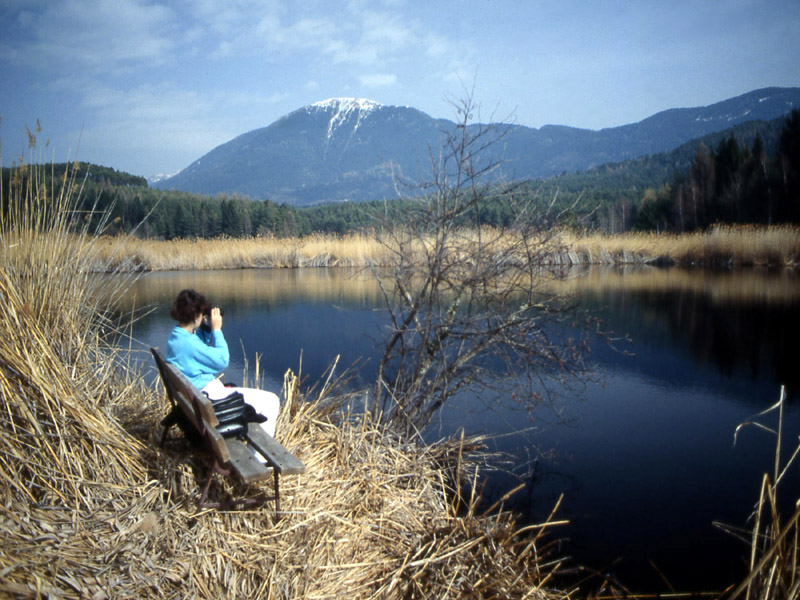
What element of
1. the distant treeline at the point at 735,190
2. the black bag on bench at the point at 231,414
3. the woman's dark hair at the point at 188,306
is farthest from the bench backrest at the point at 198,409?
Result: the distant treeline at the point at 735,190

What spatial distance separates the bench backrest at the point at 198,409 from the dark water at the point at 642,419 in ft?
6.50

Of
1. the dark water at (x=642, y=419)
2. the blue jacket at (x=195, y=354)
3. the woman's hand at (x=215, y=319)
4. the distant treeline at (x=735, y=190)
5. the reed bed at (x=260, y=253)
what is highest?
the distant treeline at (x=735, y=190)

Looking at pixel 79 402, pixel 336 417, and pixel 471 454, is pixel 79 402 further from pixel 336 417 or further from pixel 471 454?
pixel 471 454

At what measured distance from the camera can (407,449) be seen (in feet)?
13.6

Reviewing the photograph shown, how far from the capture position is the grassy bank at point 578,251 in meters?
18.1

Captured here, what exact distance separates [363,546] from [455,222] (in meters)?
2.76

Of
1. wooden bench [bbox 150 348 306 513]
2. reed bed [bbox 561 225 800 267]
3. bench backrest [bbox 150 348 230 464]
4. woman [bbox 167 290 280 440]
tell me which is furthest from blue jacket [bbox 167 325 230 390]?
reed bed [bbox 561 225 800 267]

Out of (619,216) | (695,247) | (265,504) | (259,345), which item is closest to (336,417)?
(265,504)

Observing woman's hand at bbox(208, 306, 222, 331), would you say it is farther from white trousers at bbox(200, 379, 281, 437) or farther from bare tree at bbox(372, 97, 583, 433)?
bare tree at bbox(372, 97, 583, 433)

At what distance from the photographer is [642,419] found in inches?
230

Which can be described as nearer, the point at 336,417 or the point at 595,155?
the point at 336,417

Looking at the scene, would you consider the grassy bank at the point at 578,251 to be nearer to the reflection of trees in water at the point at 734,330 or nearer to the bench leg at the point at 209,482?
the reflection of trees in water at the point at 734,330

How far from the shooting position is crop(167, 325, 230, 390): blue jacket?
3.09 meters

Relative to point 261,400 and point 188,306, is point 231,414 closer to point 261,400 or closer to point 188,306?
point 261,400
